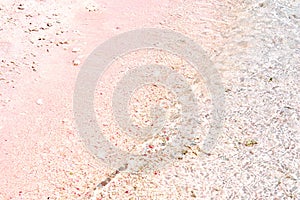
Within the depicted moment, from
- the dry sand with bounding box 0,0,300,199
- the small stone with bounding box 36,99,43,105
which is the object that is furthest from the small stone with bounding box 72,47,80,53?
the small stone with bounding box 36,99,43,105

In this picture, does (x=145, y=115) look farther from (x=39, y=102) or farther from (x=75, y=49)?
(x=75, y=49)

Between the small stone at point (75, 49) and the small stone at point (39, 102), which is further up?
the small stone at point (75, 49)

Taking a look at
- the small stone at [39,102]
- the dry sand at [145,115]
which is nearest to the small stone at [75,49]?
the dry sand at [145,115]

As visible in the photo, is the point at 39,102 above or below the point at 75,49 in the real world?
below

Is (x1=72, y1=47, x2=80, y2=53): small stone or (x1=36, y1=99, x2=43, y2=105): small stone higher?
(x1=72, y1=47, x2=80, y2=53): small stone

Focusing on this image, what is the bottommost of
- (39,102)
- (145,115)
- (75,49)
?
(145,115)

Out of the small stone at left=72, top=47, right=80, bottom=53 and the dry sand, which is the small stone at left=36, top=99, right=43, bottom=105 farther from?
the small stone at left=72, top=47, right=80, bottom=53

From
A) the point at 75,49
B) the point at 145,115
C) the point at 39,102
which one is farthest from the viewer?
the point at 75,49

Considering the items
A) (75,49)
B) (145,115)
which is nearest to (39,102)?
(75,49)

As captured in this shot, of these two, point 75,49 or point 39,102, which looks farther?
point 75,49

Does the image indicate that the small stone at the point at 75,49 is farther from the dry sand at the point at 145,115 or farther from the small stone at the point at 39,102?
the small stone at the point at 39,102

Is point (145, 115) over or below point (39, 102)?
below

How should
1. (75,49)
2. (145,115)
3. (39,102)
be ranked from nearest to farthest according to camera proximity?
(145,115) < (39,102) < (75,49)

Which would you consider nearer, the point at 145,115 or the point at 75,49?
the point at 145,115
